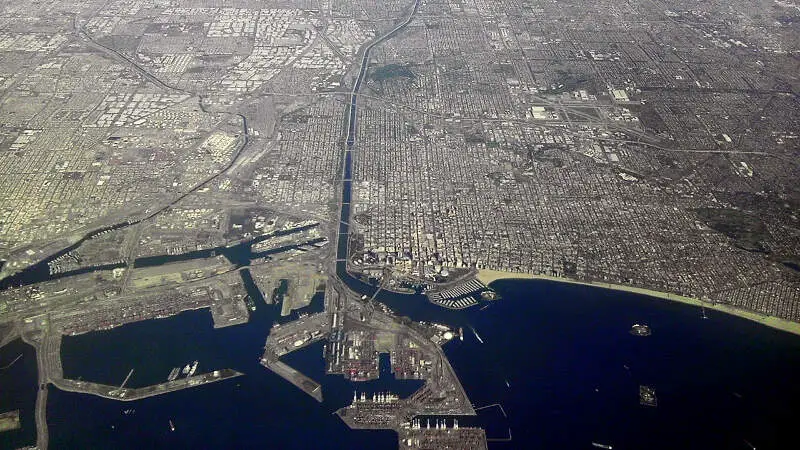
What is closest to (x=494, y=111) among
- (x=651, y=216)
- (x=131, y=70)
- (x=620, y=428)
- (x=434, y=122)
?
Answer: (x=434, y=122)

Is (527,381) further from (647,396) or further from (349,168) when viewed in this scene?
(349,168)

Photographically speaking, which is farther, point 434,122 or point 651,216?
point 434,122

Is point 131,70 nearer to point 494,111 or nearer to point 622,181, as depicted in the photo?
point 494,111

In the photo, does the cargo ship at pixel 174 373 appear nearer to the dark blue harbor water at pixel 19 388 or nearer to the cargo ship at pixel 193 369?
the cargo ship at pixel 193 369

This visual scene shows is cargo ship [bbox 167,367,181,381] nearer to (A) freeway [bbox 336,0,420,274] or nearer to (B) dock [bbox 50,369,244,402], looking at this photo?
(B) dock [bbox 50,369,244,402]

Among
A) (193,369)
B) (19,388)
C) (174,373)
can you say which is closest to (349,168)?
(193,369)

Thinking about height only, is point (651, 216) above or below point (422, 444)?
above

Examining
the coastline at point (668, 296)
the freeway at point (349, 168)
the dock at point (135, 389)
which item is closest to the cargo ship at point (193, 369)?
the dock at point (135, 389)
